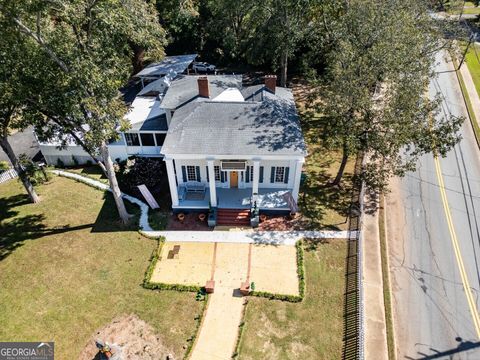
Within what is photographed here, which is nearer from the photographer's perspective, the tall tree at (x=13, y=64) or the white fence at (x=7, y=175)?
the tall tree at (x=13, y=64)

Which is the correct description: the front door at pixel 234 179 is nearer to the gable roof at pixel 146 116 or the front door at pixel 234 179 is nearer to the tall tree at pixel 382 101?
the tall tree at pixel 382 101

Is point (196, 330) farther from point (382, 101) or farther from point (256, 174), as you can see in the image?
point (382, 101)

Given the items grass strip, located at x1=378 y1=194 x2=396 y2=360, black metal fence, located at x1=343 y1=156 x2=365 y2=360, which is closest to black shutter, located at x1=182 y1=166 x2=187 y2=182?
black metal fence, located at x1=343 y1=156 x2=365 y2=360

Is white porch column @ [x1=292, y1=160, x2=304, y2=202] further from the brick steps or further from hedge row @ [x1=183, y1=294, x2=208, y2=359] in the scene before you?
hedge row @ [x1=183, y1=294, x2=208, y2=359]

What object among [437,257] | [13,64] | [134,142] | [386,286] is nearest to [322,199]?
[386,286]

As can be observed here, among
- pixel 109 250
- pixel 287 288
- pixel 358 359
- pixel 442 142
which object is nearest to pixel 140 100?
pixel 109 250

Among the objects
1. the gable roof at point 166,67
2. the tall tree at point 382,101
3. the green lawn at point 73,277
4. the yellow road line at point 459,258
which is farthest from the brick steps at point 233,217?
the gable roof at point 166,67
